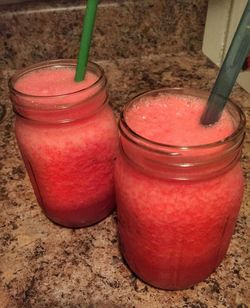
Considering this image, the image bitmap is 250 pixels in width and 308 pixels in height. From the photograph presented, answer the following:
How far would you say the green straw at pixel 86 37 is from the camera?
0.40 metres

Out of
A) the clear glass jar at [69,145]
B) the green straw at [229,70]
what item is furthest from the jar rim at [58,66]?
the green straw at [229,70]

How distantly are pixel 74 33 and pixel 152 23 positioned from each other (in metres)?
0.17

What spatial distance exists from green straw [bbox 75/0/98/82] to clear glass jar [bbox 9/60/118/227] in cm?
2

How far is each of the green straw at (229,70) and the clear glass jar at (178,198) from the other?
26 mm

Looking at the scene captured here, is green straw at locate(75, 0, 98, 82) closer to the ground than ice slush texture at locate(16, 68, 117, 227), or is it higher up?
higher up

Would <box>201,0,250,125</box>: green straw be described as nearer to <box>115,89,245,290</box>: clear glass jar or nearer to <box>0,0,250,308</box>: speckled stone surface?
<box>115,89,245,290</box>: clear glass jar

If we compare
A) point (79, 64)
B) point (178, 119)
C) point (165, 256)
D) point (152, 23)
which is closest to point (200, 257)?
point (165, 256)

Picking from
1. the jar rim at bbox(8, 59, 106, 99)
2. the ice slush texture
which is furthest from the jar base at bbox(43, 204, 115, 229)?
the jar rim at bbox(8, 59, 106, 99)

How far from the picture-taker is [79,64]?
0.45m

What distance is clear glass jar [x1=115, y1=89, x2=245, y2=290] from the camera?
13.7 inches

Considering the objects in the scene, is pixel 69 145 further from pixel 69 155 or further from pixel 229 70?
pixel 229 70

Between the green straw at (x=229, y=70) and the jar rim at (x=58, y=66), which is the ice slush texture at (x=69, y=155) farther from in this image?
the green straw at (x=229, y=70)

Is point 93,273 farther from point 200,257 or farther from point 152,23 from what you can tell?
point 152,23

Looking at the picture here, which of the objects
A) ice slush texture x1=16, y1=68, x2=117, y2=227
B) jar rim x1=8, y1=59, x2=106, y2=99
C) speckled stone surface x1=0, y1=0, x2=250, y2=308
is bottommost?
speckled stone surface x1=0, y1=0, x2=250, y2=308
